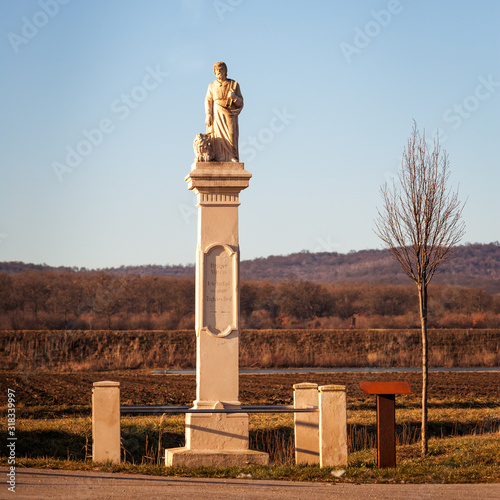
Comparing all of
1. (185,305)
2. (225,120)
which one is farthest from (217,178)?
(185,305)

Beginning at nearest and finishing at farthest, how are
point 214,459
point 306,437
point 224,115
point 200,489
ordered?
point 200,489
point 214,459
point 306,437
point 224,115

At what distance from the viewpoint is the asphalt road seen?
8.80 meters

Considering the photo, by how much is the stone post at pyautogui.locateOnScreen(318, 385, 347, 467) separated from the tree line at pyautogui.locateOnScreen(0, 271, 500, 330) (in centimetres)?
3902

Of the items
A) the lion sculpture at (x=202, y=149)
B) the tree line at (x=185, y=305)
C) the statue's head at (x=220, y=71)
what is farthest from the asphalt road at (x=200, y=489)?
the tree line at (x=185, y=305)

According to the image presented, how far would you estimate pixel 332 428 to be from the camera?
1103cm

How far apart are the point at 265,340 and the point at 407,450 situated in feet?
101

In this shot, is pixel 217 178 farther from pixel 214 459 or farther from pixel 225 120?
pixel 214 459

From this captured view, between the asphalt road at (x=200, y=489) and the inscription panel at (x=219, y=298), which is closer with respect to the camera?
the asphalt road at (x=200, y=489)

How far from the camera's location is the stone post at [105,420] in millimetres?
10766

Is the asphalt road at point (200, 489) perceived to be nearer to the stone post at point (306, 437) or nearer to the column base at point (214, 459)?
the column base at point (214, 459)

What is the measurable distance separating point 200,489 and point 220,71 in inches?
239

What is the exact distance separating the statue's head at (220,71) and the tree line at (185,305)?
3806cm

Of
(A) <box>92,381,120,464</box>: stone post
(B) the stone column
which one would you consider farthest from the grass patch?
(B) the stone column

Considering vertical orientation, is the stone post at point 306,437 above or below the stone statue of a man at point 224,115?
below
